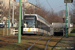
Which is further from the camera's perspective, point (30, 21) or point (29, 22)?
point (29, 22)

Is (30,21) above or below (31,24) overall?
above

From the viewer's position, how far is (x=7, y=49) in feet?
37.9

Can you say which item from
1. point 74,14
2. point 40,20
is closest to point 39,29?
point 40,20

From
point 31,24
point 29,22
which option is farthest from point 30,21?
point 31,24

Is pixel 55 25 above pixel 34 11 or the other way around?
the other way around

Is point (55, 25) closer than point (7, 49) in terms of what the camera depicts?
No

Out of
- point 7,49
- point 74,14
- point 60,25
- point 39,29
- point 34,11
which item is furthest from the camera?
point 34,11

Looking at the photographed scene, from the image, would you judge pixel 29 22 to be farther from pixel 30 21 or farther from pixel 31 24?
pixel 31 24

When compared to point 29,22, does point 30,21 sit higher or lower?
higher

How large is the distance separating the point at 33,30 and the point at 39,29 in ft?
6.09

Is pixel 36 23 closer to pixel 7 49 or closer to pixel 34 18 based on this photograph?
pixel 34 18

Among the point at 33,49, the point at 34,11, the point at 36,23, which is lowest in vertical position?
the point at 33,49

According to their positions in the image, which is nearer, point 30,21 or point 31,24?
point 30,21

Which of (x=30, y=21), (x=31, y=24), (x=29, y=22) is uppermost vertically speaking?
(x=30, y=21)
